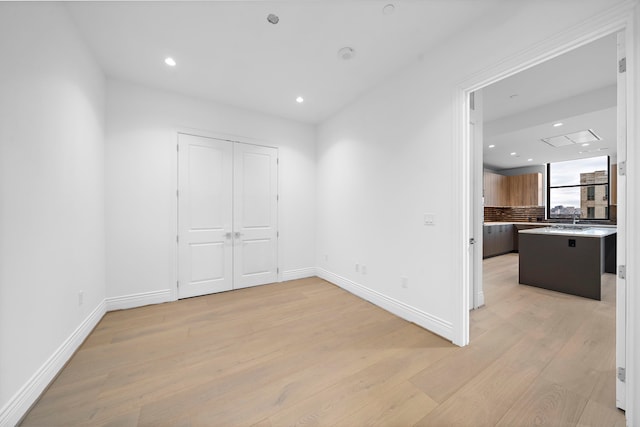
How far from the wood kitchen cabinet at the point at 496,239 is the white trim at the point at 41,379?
7241 millimetres

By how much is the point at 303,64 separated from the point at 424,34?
128cm

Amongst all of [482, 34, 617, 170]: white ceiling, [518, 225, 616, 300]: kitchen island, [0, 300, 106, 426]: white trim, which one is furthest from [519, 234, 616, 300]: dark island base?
[0, 300, 106, 426]: white trim

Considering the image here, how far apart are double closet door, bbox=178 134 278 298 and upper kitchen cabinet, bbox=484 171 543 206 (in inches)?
266

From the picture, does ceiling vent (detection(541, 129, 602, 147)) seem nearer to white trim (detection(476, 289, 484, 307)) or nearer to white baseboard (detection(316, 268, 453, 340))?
white trim (detection(476, 289, 484, 307))

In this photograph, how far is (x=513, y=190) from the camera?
24.5 ft

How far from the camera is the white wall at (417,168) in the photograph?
1844 mm

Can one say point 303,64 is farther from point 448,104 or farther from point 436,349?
point 436,349

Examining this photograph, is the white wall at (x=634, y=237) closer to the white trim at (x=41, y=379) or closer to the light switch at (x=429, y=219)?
the light switch at (x=429, y=219)

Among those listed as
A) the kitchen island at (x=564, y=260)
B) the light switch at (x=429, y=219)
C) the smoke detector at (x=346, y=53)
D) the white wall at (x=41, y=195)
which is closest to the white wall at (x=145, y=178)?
the white wall at (x=41, y=195)

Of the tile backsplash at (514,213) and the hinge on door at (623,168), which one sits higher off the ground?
the hinge on door at (623,168)

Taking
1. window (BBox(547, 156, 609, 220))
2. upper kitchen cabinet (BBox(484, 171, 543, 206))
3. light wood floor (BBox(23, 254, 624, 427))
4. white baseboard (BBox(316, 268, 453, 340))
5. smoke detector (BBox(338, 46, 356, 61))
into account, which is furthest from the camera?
upper kitchen cabinet (BBox(484, 171, 543, 206))

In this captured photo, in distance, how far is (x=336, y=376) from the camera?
1756 mm

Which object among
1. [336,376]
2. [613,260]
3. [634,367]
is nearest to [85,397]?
[336,376]

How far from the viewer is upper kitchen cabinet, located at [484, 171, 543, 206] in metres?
6.97
